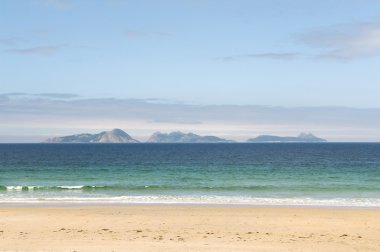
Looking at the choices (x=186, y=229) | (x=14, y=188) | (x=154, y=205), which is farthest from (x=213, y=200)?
(x=14, y=188)

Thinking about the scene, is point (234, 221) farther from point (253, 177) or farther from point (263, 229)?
point (253, 177)

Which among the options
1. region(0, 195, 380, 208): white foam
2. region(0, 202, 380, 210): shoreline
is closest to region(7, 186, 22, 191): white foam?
region(0, 195, 380, 208): white foam

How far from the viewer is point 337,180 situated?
44844 mm

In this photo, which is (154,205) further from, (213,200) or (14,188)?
(14,188)

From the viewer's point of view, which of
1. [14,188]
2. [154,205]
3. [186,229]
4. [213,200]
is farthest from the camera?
[14,188]

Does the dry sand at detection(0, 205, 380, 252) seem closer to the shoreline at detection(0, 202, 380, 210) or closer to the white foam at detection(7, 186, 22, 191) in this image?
the shoreline at detection(0, 202, 380, 210)

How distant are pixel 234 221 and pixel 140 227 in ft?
14.1

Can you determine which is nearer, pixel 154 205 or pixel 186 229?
pixel 186 229

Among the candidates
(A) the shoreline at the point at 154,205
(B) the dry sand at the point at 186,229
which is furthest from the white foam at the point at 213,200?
(B) the dry sand at the point at 186,229

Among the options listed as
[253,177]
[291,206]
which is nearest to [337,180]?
[253,177]

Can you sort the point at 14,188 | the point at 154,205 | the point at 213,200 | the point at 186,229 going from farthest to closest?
the point at 14,188 < the point at 213,200 < the point at 154,205 < the point at 186,229

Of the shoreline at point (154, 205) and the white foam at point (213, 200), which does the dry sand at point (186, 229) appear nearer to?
the shoreline at point (154, 205)

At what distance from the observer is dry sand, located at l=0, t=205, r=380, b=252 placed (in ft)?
51.4

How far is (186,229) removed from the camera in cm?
1877
